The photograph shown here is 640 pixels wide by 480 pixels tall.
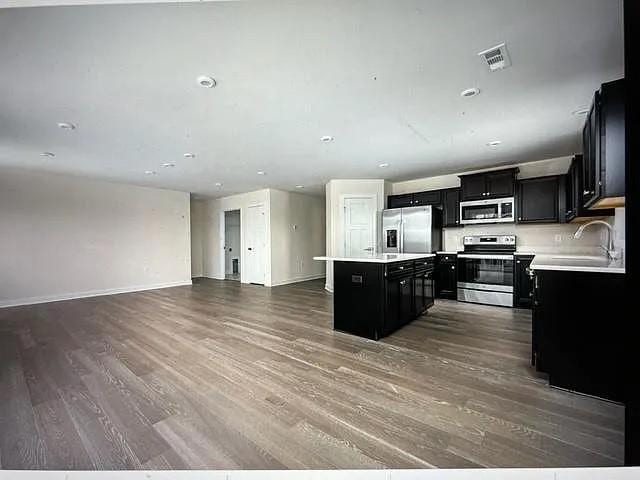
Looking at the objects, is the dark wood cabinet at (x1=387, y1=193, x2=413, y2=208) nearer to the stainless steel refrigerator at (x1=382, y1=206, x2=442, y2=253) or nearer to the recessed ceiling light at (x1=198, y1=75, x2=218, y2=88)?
the stainless steel refrigerator at (x1=382, y1=206, x2=442, y2=253)

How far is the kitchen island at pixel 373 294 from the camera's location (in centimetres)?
296

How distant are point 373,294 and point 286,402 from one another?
154cm

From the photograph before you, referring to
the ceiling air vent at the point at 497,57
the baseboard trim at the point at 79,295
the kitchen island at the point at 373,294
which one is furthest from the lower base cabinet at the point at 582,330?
the baseboard trim at the point at 79,295

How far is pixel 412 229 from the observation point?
5238mm

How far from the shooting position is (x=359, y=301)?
311cm

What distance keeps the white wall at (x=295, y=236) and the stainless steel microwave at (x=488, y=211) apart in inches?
173

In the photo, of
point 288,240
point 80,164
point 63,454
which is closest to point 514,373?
point 63,454

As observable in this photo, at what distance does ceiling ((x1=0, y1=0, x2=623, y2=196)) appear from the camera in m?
1.58

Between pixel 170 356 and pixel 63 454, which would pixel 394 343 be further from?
pixel 63 454

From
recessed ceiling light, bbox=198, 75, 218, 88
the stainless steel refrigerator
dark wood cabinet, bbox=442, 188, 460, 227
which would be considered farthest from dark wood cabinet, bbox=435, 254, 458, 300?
recessed ceiling light, bbox=198, 75, 218, 88

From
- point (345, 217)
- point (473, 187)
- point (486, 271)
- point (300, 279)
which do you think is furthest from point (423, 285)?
point (300, 279)

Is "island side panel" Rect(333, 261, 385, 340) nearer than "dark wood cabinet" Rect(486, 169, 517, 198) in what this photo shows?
Yes

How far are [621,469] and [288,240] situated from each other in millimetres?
6883

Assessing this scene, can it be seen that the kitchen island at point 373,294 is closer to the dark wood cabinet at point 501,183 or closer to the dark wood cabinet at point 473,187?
the dark wood cabinet at point 473,187
